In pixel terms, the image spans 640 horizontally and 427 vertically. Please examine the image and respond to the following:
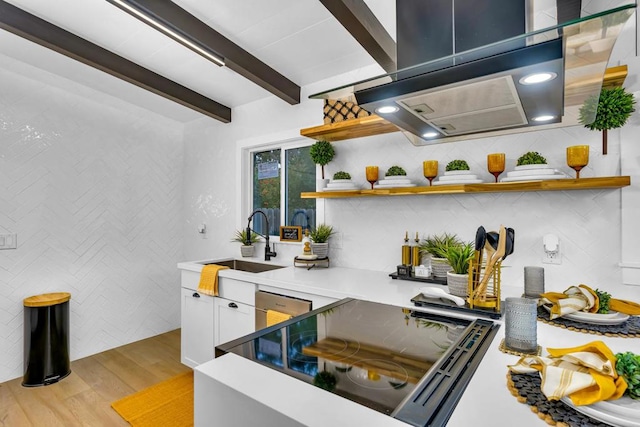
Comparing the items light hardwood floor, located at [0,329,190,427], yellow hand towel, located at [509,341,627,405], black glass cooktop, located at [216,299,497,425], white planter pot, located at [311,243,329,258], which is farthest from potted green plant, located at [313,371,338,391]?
light hardwood floor, located at [0,329,190,427]

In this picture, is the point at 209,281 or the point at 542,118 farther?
the point at 209,281

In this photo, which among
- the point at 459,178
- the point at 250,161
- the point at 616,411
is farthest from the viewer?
the point at 250,161

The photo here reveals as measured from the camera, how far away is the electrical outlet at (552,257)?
1.86 m

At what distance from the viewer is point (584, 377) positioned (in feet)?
2.29

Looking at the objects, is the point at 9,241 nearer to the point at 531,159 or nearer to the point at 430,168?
the point at 430,168

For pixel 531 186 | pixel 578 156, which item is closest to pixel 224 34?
pixel 531 186

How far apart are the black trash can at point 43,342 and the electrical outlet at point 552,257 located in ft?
11.9

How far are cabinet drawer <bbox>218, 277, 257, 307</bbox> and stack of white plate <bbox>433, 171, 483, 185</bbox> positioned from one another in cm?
143

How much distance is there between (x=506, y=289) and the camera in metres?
1.86

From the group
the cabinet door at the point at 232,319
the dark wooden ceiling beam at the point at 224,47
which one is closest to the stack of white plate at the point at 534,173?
the cabinet door at the point at 232,319

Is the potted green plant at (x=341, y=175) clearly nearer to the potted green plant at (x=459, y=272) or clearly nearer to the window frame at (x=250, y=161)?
the window frame at (x=250, y=161)

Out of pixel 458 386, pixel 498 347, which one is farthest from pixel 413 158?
pixel 458 386

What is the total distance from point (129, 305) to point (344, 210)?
2.58 meters

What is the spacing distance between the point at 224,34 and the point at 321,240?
1681 millimetres
